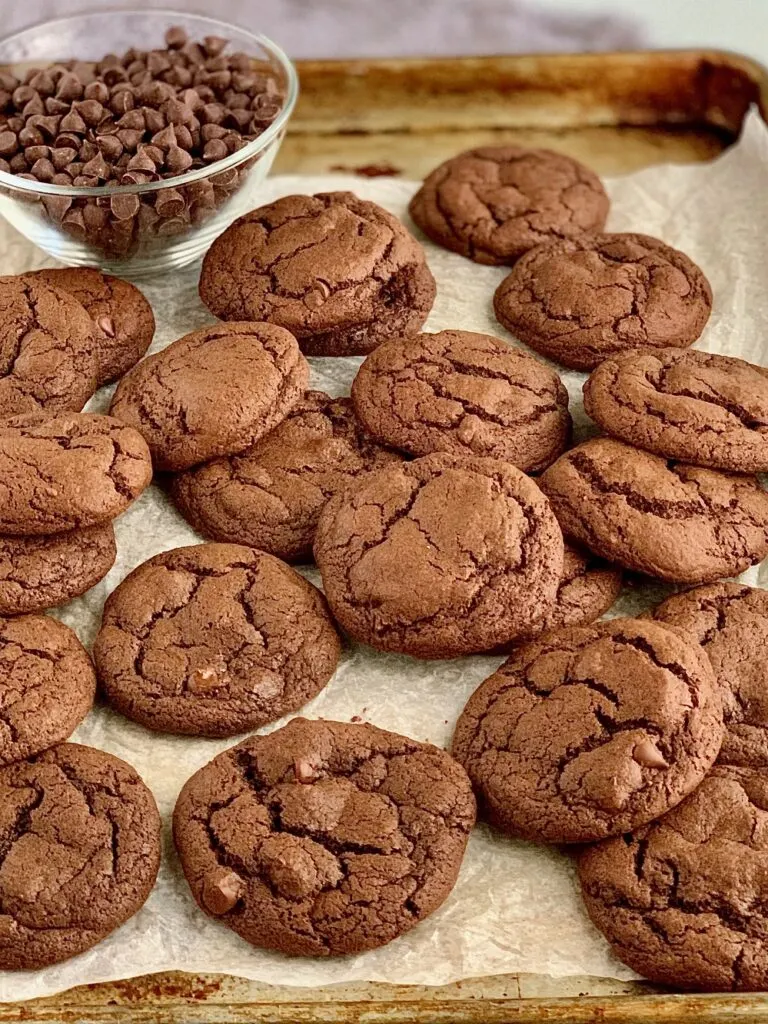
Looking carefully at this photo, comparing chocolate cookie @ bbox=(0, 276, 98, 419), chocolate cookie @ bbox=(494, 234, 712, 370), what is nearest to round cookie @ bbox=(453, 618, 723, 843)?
chocolate cookie @ bbox=(494, 234, 712, 370)

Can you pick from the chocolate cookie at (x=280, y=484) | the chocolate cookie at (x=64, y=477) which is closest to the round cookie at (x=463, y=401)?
the chocolate cookie at (x=280, y=484)

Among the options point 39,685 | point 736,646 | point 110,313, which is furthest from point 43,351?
point 736,646

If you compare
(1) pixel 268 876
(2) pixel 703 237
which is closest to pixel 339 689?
(1) pixel 268 876

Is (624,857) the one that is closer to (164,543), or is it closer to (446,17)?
(164,543)

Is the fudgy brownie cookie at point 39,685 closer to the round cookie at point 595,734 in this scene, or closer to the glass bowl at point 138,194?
the round cookie at point 595,734

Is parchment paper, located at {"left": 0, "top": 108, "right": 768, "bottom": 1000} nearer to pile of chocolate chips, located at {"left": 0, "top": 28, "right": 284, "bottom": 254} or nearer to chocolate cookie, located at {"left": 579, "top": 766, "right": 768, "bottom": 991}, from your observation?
chocolate cookie, located at {"left": 579, "top": 766, "right": 768, "bottom": 991}

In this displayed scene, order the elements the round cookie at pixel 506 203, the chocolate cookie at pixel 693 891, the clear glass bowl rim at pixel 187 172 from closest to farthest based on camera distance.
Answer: the chocolate cookie at pixel 693 891 < the clear glass bowl rim at pixel 187 172 < the round cookie at pixel 506 203

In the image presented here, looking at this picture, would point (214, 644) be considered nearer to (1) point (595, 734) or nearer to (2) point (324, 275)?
(1) point (595, 734)
